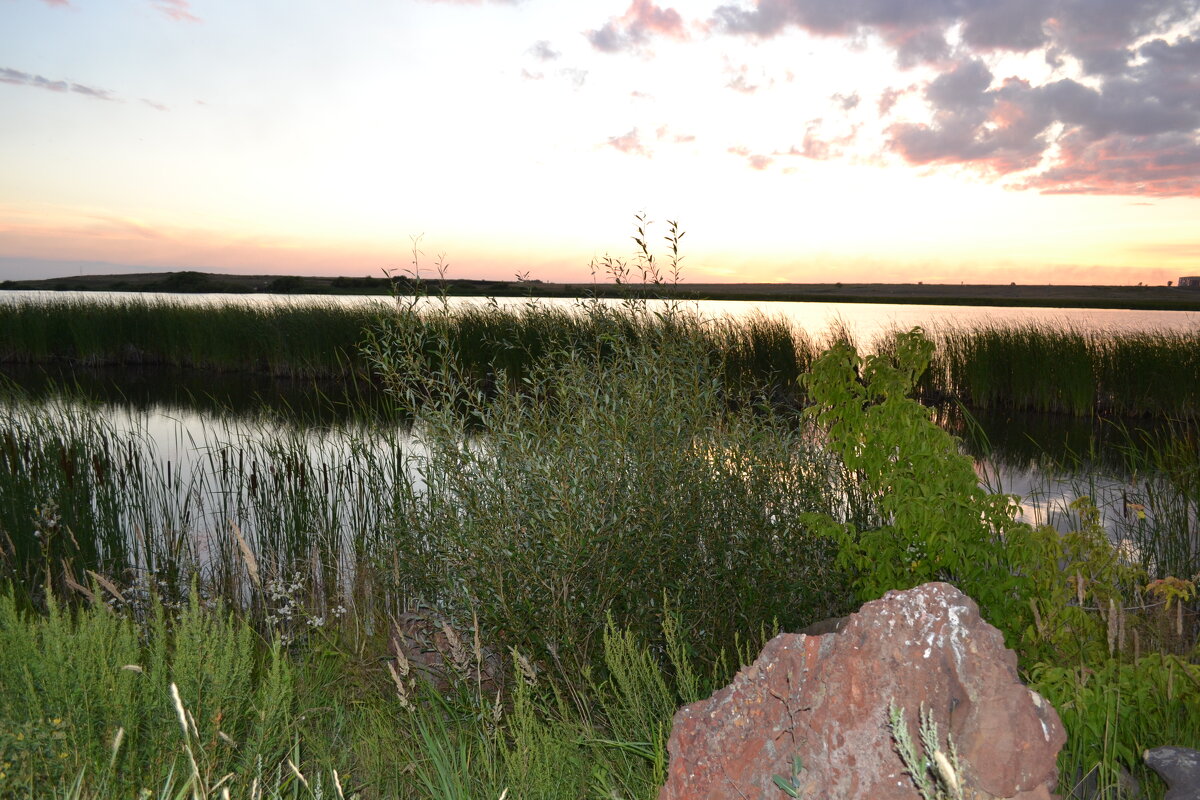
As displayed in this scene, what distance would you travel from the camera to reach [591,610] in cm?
395

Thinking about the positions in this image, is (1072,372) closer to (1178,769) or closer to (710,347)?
(710,347)

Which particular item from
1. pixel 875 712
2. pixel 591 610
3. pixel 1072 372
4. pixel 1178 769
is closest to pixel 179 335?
pixel 1072 372

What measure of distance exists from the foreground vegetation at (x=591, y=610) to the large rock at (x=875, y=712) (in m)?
0.69

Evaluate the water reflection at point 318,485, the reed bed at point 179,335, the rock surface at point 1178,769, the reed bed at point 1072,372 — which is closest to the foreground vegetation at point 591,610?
the rock surface at point 1178,769

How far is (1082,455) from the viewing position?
13.3m

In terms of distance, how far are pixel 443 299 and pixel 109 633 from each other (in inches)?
93.8

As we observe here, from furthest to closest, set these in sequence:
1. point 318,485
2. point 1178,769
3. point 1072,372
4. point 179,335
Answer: point 179,335, point 1072,372, point 318,485, point 1178,769

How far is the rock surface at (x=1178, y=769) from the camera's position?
2580 millimetres

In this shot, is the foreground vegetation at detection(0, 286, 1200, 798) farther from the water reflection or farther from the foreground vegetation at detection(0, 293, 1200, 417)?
the foreground vegetation at detection(0, 293, 1200, 417)

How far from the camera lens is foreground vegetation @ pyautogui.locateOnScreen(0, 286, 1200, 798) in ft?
9.86

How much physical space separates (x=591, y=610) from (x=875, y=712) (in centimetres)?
204

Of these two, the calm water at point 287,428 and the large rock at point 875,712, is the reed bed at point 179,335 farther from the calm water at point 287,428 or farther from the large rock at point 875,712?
the large rock at point 875,712


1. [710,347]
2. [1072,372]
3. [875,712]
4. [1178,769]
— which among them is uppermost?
[710,347]

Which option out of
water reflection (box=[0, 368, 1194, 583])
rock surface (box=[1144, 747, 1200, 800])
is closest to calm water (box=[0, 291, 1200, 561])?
water reflection (box=[0, 368, 1194, 583])
